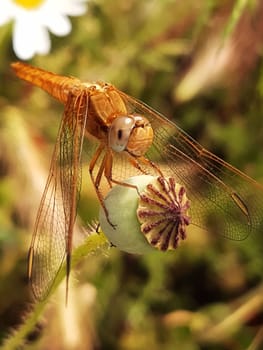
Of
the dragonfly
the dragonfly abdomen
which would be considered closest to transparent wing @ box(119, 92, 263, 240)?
the dragonfly

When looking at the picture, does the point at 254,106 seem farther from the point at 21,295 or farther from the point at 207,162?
the point at 207,162

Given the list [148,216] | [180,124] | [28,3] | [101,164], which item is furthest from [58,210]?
[180,124]

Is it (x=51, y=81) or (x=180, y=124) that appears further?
(x=180, y=124)

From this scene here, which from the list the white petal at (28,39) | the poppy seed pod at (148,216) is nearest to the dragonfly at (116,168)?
the poppy seed pod at (148,216)

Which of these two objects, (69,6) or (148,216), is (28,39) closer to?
(69,6)

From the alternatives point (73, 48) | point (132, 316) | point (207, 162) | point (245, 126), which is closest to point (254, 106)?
point (245, 126)

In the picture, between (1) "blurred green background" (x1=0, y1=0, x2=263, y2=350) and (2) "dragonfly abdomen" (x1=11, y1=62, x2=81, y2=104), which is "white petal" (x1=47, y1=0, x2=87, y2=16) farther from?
(2) "dragonfly abdomen" (x1=11, y1=62, x2=81, y2=104)

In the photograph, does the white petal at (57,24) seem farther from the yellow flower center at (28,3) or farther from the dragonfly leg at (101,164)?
the dragonfly leg at (101,164)
